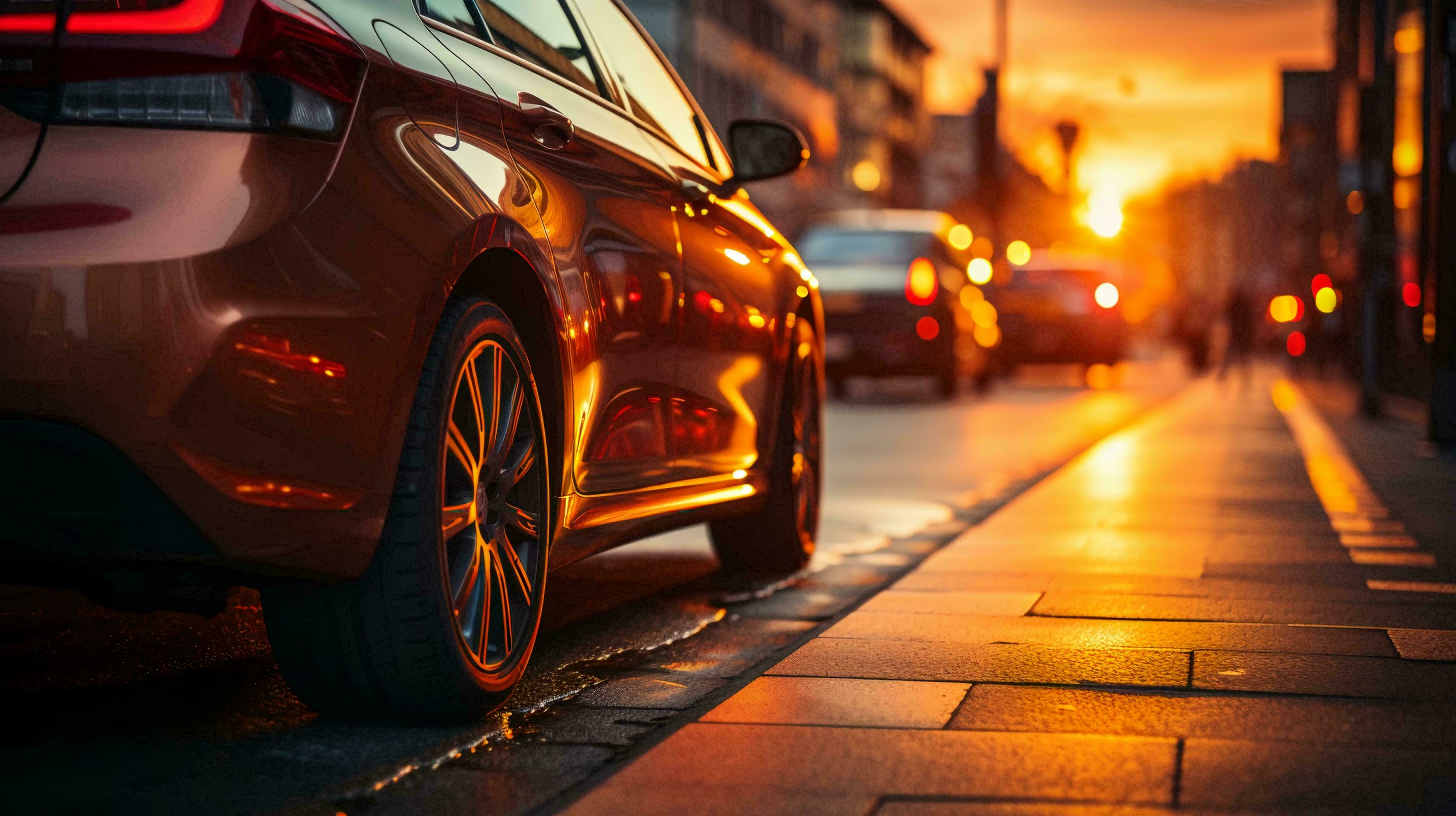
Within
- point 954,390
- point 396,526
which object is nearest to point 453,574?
point 396,526

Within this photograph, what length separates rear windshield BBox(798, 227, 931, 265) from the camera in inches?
816

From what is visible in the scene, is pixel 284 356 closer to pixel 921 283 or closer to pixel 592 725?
pixel 592 725

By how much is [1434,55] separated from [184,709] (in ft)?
34.2

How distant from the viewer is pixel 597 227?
436 centimetres

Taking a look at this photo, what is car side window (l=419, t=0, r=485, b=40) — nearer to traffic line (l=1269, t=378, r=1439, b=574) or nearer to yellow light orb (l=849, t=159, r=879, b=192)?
traffic line (l=1269, t=378, r=1439, b=574)

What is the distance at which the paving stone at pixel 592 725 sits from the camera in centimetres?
381

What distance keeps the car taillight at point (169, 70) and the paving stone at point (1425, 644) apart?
2.87 m

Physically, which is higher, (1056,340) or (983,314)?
(983,314)

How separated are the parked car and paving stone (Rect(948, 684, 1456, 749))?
3.19ft

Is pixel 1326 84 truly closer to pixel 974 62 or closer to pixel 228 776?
pixel 974 62

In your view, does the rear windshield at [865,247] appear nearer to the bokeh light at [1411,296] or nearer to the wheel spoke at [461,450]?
the bokeh light at [1411,296]

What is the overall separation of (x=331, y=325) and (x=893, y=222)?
18.6 m

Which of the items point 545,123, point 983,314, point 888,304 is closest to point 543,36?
point 545,123

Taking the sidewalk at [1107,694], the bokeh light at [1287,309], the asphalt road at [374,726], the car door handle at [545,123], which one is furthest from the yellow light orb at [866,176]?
the car door handle at [545,123]
